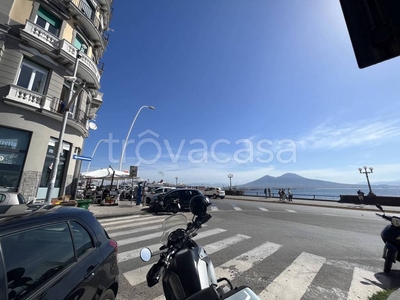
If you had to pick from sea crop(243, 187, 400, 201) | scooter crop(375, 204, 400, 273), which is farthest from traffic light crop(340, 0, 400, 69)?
sea crop(243, 187, 400, 201)

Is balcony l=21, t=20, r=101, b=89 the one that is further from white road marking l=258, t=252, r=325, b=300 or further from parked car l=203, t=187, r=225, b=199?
parked car l=203, t=187, r=225, b=199

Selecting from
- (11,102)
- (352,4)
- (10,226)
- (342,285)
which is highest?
(11,102)

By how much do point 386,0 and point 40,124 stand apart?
46.8 feet

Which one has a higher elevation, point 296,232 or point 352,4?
point 352,4

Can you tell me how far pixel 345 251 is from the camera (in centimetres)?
579

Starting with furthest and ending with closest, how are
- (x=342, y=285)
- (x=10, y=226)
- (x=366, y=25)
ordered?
(x=342, y=285), (x=10, y=226), (x=366, y=25)

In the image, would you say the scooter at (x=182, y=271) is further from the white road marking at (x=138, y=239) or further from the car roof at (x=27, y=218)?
the white road marking at (x=138, y=239)

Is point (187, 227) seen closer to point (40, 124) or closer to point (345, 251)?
point (345, 251)

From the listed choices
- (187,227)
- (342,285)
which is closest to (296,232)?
(342,285)

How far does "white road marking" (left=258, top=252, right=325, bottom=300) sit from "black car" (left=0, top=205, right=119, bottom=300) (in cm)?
268

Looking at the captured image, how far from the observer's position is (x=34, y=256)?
1.74 meters

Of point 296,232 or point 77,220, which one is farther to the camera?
point 296,232

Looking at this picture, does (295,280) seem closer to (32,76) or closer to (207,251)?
(207,251)

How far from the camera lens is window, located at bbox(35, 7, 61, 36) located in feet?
38.7
